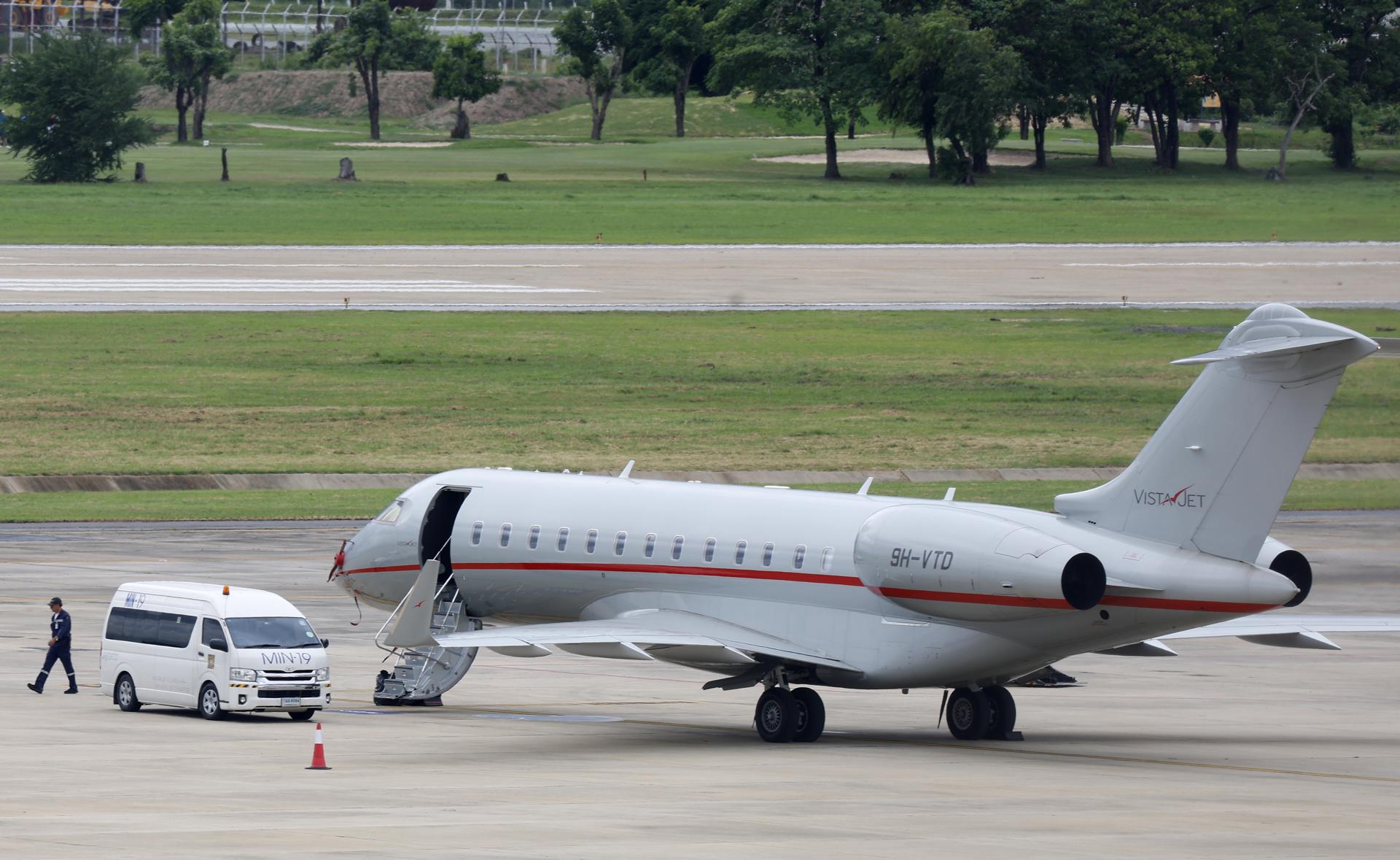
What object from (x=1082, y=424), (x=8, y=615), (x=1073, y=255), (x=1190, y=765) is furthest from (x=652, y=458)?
(x=1073, y=255)

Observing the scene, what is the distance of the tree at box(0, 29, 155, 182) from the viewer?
169 meters

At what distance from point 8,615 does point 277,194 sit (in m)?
106

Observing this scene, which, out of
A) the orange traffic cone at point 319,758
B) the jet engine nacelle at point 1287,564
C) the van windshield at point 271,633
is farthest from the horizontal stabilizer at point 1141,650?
the van windshield at point 271,633

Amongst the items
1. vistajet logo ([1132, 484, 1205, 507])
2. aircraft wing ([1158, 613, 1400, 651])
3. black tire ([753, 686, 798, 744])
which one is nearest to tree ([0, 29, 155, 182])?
black tire ([753, 686, 798, 744])

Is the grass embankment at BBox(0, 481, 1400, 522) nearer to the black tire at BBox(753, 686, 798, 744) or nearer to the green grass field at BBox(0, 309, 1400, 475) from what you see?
the green grass field at BBox(0, 309, 1400, 475)

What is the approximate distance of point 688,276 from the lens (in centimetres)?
11875

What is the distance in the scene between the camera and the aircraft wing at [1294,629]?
112ft

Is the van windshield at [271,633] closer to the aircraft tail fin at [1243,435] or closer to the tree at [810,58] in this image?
the aircraft tail fin at [1243,435]

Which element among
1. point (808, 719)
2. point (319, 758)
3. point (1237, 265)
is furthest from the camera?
point (1237, 265)

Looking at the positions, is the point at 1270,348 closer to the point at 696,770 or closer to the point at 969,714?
the point at 969,714

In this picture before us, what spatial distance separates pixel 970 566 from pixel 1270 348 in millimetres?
5536

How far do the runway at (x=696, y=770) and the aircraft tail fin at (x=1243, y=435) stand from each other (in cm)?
371

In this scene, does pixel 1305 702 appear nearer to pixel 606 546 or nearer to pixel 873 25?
pixel 606 546

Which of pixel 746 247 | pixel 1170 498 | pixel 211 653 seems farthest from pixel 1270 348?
pixel 746 247
